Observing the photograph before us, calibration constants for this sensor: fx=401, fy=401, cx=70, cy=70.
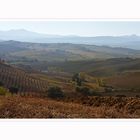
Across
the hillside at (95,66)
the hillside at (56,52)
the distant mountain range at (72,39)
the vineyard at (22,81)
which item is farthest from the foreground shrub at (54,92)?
the distant mountain range at (72,39)

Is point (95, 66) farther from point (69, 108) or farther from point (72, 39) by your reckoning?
point (69, 108)

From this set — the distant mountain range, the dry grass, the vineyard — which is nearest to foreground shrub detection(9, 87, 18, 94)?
the vineyard

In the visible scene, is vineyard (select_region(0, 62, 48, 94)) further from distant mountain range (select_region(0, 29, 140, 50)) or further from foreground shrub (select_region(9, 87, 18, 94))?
distant mountain range (select_region(0, 29, 140, 50))

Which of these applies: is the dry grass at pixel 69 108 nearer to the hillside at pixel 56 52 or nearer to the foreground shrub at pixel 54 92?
the foreground shrub at pixel 54 92

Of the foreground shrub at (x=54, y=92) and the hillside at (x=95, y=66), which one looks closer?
the foreground shrub at (x=54, y=92)

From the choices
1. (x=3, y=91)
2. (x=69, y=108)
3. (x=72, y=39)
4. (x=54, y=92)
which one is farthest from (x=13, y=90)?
(x=72, y=39)
